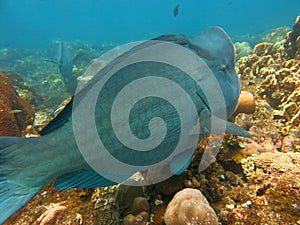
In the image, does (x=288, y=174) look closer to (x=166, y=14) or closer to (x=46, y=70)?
(x=46, y=70)

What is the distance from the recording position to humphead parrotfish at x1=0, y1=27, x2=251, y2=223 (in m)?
1.60

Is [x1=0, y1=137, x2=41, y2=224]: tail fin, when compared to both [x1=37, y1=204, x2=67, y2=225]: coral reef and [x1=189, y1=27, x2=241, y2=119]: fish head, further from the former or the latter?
[x1=189, y1=27, x2=241, y2=119]: fish head

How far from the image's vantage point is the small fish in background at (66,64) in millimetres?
9195

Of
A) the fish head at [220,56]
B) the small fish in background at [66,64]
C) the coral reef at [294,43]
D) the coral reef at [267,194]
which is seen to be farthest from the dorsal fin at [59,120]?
the small fish in background at [66,64]

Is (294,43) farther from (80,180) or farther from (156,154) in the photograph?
(80,180)

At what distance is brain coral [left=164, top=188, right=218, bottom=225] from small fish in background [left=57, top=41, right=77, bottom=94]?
8433mm

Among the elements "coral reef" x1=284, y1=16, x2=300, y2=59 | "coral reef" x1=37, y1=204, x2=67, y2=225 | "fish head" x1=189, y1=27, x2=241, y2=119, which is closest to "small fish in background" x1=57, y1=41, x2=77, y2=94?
"coral reef" x1=37, y1=204, x2=67, y2=225

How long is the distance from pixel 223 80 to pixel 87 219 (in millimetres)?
2046

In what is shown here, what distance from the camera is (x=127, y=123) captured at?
175 cm

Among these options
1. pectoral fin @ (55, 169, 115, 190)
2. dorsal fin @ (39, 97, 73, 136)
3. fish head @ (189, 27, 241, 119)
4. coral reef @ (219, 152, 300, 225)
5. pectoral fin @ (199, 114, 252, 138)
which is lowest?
coral reef @ (219, 152, 300, 225)

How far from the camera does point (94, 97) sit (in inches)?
68.4

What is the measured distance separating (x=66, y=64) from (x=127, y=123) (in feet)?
29.5

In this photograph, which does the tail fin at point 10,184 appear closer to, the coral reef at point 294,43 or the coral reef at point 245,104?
the coral reef at point 245,104

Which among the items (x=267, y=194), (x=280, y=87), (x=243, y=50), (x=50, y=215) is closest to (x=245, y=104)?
(x=267, y=194)
